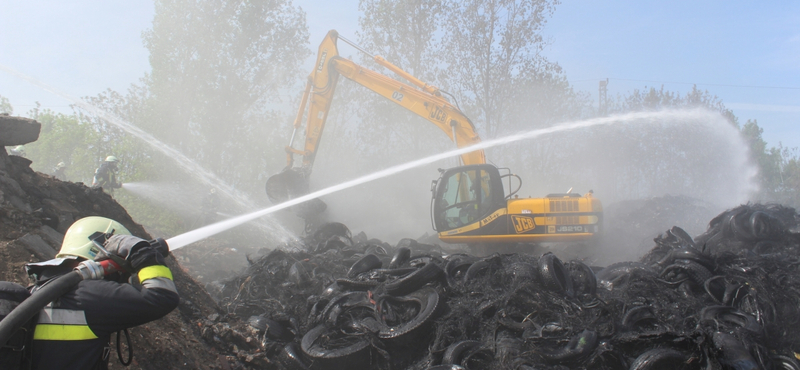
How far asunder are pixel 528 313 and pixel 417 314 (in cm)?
124

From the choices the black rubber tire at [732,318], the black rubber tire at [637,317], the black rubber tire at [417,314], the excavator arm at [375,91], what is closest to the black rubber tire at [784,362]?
the black rubber tire at [732,318]

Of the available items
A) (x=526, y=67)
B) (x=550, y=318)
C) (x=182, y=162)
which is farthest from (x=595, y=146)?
(x=550, y=318)

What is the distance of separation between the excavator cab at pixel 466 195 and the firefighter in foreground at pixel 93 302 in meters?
7.78

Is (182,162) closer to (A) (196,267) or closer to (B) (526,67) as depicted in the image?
(A) (196,267)

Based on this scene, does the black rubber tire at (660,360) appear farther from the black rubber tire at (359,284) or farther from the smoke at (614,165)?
the smoke at (614,165)

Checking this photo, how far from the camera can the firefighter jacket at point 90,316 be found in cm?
207

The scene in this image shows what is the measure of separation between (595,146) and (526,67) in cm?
847

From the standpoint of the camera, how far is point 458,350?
448 centimetres

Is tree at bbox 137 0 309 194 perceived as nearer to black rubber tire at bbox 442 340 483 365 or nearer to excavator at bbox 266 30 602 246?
excavator at bbox 266 30 602 246

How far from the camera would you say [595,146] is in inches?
1090

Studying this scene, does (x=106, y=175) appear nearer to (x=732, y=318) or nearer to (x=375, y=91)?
(x=375, y=91)

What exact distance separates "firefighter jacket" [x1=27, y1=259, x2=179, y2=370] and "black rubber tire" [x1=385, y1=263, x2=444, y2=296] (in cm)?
337

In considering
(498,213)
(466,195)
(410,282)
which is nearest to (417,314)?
(410,282)

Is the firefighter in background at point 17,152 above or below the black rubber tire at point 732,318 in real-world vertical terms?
above
